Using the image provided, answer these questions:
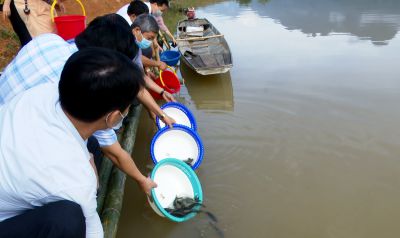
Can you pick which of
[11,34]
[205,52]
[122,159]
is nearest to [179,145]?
[122,159]

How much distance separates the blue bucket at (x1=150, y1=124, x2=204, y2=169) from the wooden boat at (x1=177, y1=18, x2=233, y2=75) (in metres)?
2.48

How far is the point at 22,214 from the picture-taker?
1456 mm

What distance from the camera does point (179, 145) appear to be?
11.1 ft

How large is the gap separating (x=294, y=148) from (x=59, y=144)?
10.5ft

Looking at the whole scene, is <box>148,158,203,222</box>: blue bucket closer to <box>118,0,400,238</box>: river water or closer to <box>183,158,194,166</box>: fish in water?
<box>118,0,400,238</box>: river water

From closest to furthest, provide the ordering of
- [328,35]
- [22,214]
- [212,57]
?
[22,214], [212,57], [328,35]

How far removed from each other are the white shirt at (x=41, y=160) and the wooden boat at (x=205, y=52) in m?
4.36

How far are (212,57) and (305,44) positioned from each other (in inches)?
138

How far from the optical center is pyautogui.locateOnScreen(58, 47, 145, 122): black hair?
4.33 feet

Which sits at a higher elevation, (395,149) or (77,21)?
(77,21)

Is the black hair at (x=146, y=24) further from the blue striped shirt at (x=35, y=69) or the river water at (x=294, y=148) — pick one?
the blue striped shirt at (x=35, y=69)

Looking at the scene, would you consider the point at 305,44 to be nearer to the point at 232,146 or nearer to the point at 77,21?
the point at 232,146

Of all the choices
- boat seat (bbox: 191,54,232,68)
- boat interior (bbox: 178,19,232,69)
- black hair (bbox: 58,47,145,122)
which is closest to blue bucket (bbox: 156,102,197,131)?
boat interior (bbox: 178,19,232,69)

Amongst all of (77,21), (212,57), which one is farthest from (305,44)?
(77,21)
